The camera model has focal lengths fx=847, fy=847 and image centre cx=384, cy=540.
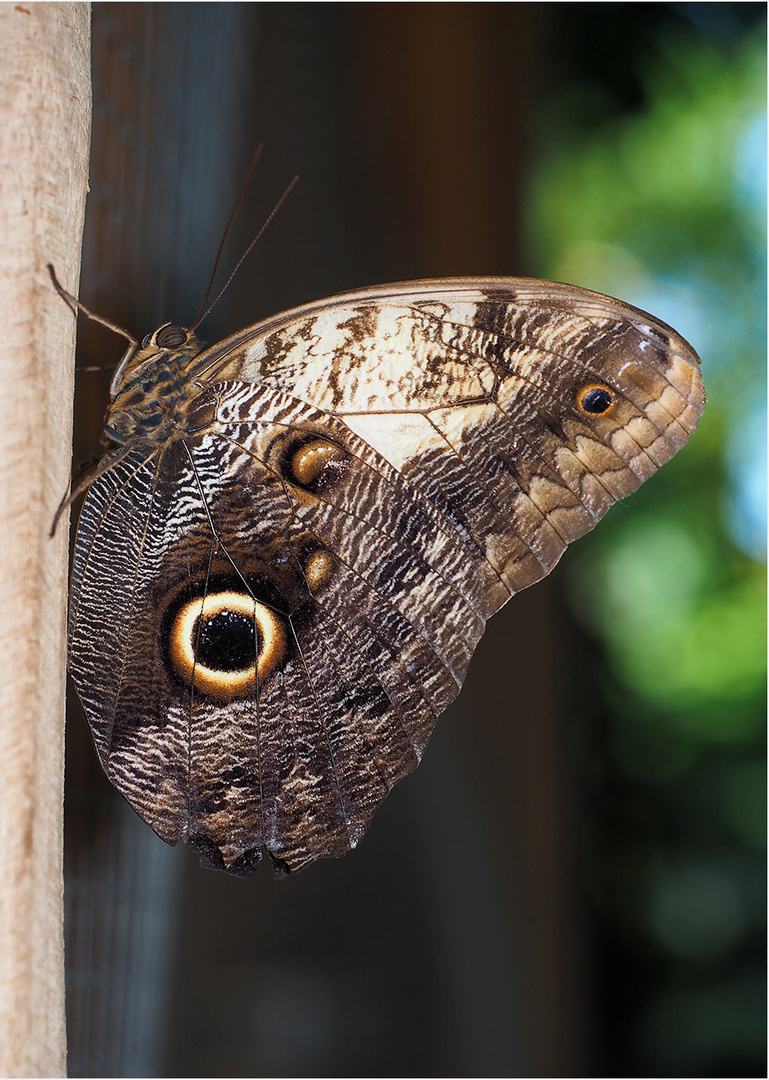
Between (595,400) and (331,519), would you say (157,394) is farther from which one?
(595,400)

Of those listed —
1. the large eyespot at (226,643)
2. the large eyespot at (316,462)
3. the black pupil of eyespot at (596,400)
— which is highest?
the black pupil of eyespot at (596,400)

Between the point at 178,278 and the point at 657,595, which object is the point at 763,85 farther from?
the point at 178,278

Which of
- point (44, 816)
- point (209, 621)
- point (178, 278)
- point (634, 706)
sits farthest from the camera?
point (634, 706)

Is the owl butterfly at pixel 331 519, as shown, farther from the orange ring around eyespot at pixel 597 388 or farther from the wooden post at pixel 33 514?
the wooden post at pixel 33 514

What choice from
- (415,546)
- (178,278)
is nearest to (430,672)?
(415,546)

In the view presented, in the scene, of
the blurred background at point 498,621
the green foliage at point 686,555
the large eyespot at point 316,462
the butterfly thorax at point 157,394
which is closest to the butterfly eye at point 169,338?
the butterfly thorax at point 157,394

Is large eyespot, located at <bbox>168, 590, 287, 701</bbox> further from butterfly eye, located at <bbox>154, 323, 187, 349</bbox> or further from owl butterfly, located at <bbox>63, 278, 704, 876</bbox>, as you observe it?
butterfly eye, located at <bbox>154, 323, 187, 349</bbox>

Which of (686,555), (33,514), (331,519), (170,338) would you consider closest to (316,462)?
(331,519)
